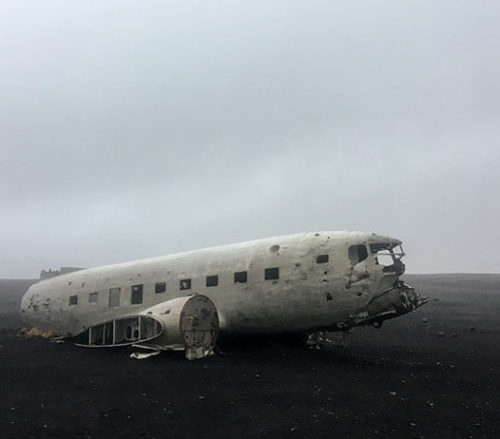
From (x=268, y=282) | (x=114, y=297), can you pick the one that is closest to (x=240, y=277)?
(x=268, y=282)

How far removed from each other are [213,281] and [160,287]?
10.3ft

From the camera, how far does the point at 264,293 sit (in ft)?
62.6

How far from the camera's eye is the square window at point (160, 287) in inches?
870

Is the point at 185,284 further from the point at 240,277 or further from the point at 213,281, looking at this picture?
the point at 240,277

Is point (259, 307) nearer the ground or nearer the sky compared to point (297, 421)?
nearer the sky

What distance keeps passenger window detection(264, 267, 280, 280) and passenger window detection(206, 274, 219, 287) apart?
2.46 meters

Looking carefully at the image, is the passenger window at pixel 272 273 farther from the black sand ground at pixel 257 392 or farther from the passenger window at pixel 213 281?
the black sand ground at pixel 257 392

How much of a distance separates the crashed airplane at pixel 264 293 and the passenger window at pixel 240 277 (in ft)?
0.14

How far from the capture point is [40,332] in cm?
2767

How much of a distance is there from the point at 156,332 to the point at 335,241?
8.15 metres

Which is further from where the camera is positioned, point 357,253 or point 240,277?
point 240,277

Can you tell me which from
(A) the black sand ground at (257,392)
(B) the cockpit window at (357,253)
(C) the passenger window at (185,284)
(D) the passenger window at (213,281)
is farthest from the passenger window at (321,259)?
(C) the passenger window at (185,284)

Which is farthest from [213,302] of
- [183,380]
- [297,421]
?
[297,421]

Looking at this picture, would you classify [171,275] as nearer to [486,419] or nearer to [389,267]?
[389,267]
